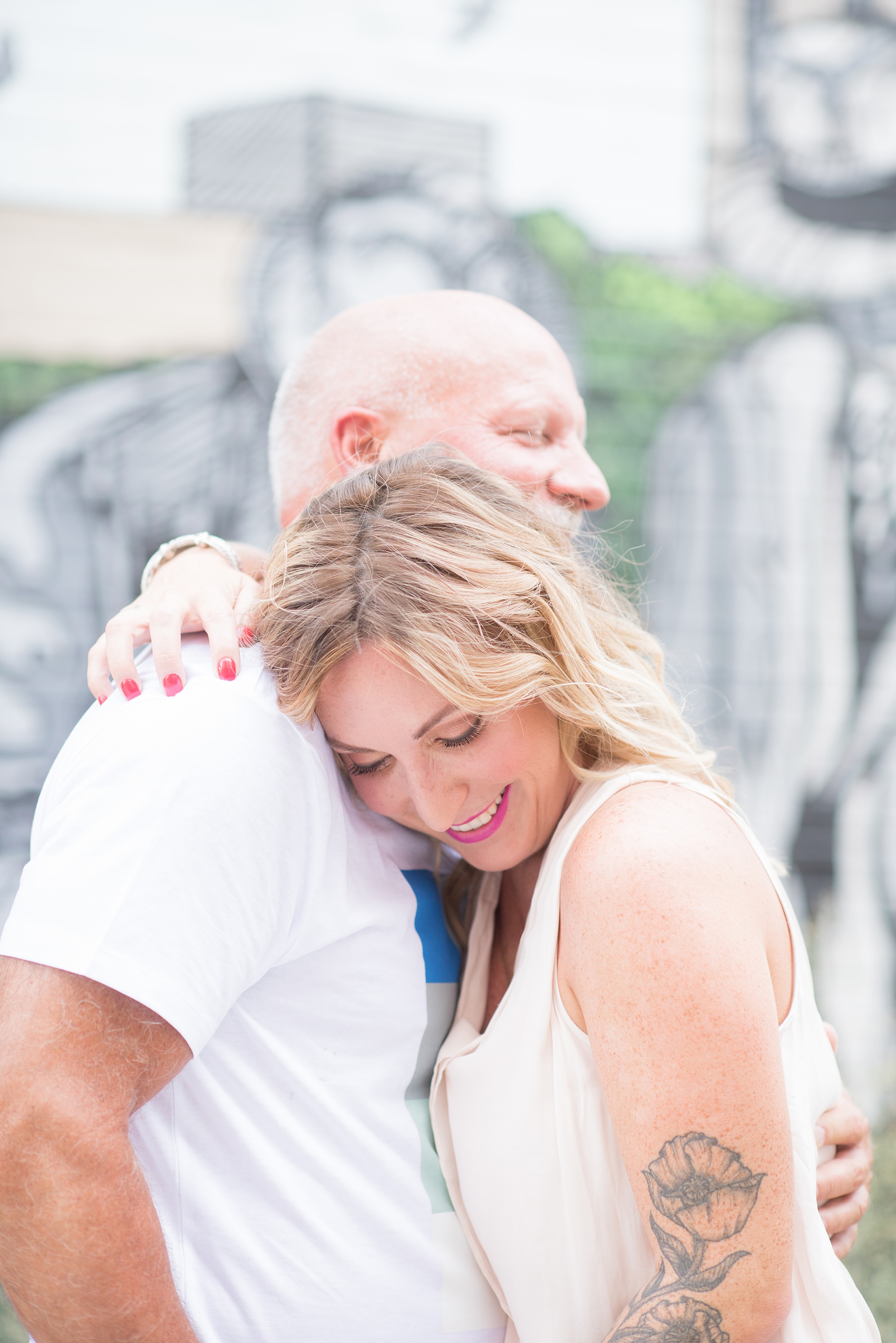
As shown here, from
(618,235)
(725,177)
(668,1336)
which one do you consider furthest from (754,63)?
(668,1336)

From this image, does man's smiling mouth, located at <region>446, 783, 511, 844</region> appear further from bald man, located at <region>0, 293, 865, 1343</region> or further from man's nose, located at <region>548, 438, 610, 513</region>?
man's nose, located at <region>548, 438, 610, 513</region>

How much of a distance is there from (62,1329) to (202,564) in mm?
1058

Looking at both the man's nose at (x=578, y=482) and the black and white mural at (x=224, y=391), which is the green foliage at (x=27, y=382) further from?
the man's nose at (x=578, y=482)

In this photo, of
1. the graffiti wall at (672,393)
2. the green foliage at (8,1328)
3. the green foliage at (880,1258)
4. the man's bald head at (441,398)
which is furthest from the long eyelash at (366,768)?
the green foliage at (880,1258)

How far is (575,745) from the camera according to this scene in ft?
4.84

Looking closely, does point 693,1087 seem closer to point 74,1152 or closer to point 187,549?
point 74,1152

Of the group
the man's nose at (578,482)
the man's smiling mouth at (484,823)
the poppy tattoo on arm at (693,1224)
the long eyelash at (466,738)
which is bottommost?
the poppy tattoo on arm at (693,1224)

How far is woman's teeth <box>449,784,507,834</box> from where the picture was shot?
4.83 feet

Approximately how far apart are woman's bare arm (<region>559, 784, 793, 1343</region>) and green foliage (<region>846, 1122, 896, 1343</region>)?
3257mm

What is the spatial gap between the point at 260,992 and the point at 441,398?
43.1 inches

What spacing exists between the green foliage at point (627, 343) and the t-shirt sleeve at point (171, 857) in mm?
3400

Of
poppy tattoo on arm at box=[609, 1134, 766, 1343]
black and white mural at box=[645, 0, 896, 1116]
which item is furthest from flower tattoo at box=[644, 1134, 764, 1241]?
black and white mural at box=[645, 0, 896, 1116]

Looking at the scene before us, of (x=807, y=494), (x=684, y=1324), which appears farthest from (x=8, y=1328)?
(x=807, y=494)

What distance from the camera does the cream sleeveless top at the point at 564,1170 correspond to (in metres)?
1.24
